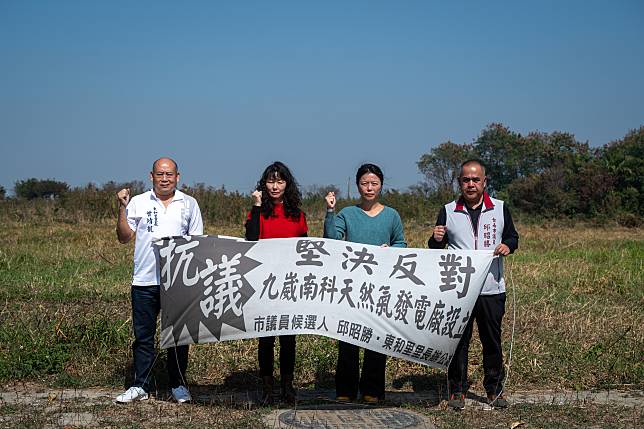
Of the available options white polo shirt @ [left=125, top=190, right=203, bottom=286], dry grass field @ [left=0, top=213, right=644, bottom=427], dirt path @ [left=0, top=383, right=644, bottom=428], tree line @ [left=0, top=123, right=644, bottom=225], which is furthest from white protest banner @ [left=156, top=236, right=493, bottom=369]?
tree line @ [left=0, top=123, right=644, bottom=225]

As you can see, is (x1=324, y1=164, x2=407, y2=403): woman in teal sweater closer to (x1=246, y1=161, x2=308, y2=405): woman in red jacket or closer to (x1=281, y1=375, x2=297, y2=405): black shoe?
(x1=246, y1=161, x2=308, y2=405): woman in red jacket

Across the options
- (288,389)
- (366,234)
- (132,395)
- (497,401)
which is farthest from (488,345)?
(132,395)

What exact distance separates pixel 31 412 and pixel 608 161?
109 feet

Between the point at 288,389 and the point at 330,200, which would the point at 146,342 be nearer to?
the point at 288,389

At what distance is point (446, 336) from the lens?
5535 millimetres

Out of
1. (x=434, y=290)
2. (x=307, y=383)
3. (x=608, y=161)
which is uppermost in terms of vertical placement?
(x=608, y=161)

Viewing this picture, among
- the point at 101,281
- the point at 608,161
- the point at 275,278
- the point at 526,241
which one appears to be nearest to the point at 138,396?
the point at 275,278

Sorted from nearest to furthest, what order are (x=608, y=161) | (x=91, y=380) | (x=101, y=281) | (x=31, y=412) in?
(x=31, y=412) < (x=91, y=380) < (x=101, y=281) < (x=608, y=161)

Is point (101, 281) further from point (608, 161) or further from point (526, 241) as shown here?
point (608, 161)

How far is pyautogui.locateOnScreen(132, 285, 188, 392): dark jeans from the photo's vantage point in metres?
5.71

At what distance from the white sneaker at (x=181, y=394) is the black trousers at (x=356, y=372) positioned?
118 cm

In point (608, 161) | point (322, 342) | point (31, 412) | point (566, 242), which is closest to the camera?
point (31, 412)

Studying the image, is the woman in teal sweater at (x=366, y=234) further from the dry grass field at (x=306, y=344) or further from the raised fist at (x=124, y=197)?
the raised fist at (x=124, y=197)

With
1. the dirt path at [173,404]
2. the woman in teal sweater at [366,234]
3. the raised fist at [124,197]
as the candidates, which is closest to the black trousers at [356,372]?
the woman in teal sweater at [366,234]
